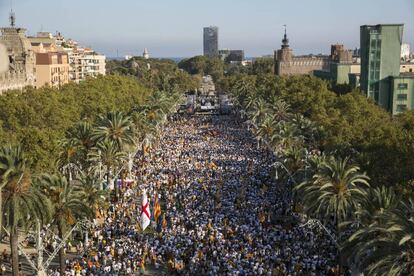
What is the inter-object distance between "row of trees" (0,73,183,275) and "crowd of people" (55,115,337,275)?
2.76 m

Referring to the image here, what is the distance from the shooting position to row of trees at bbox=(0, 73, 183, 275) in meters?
24.8

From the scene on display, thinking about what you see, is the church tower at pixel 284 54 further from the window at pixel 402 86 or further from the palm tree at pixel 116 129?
the palm tree at pixel 116 129

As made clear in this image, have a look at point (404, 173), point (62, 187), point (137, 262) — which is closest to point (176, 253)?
point (137, 262)

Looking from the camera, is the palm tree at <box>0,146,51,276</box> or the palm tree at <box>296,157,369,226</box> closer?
the palm tree at <box>0,146,51,276</box>

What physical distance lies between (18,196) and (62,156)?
2044 cm

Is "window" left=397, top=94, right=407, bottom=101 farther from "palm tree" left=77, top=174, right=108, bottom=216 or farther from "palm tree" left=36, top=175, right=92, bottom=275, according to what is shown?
"palm tree" left=36, top=175, right=92, bottom=275

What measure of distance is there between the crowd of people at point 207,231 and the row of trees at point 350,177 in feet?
8.50

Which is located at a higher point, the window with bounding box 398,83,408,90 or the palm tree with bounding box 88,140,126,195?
the window with bounding box 398,83,408,90

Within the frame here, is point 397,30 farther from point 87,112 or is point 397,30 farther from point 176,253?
point 176,253

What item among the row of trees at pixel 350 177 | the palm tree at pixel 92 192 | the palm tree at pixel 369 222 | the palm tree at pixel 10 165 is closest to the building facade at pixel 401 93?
the row of trees at pixel 350 177

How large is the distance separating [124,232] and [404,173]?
20168 mm

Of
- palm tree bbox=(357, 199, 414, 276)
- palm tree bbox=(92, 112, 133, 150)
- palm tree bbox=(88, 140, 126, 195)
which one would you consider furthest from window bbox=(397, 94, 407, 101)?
palm tree bbox=(357, 199, 414, 276)

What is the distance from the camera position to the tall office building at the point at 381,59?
280 feet

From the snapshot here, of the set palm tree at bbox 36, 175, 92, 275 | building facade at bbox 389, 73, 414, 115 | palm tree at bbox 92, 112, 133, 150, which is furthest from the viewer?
building facade at bbox 389, 73, 414, 115
